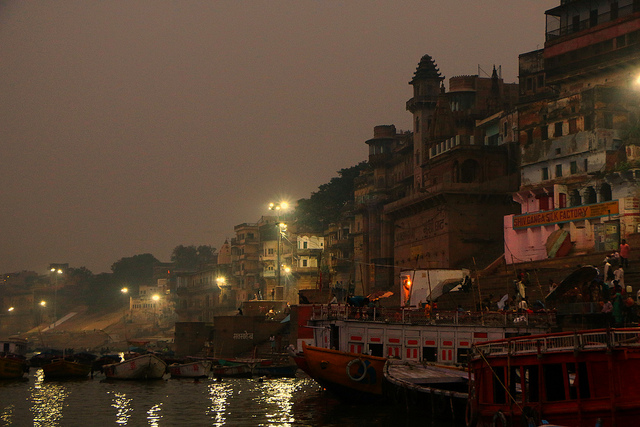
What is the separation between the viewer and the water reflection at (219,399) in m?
27.9

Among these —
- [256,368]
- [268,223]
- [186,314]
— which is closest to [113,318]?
[186,314]

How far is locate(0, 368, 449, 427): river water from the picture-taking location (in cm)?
2653

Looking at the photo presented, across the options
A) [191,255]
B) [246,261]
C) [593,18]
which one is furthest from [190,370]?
[191,255]

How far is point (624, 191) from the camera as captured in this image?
136 feet

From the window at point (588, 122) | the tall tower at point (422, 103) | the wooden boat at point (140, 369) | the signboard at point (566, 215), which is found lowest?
the wooden boat at point (140, 369)

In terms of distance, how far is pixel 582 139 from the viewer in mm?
45000

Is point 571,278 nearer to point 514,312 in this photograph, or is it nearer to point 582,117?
point 514,312

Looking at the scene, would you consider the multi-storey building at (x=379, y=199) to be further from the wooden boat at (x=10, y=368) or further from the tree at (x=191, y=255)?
the tree at (x=191, y=255)

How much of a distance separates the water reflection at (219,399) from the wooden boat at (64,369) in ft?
30.1

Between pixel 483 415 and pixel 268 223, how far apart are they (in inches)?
3681

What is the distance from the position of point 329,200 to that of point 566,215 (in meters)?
59.7

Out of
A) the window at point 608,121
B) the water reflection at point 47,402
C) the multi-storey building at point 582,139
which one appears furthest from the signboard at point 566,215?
the water reflection at point 47,402

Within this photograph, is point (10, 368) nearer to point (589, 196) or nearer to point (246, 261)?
point (589, 196)

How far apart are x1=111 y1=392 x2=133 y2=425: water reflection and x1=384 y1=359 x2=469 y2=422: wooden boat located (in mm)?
9015
